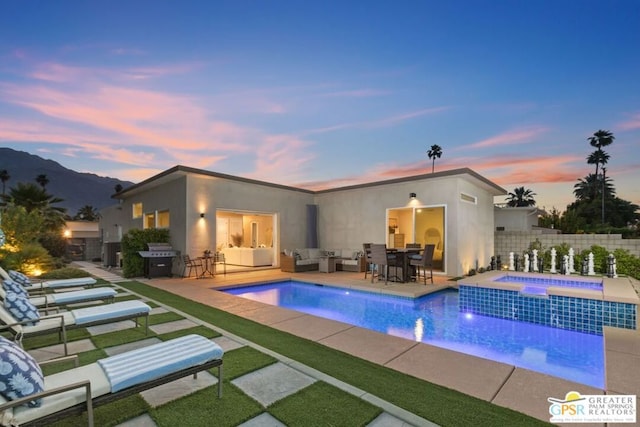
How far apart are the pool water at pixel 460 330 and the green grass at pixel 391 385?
1.98 meters

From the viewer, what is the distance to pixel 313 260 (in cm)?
1220

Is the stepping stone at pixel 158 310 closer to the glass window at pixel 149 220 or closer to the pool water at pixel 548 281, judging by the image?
the pool water at pixel 548 281

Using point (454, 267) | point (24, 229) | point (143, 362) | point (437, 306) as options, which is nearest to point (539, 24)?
point (454, 267)

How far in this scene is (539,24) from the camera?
870cm

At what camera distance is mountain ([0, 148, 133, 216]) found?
96.1 metres

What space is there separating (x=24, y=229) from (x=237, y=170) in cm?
926

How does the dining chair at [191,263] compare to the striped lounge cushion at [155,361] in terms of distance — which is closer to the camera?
the striped lounge cushion at [155,361]

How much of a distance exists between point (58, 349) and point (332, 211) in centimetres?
1110

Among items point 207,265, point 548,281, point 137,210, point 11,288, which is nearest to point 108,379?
point 11,288

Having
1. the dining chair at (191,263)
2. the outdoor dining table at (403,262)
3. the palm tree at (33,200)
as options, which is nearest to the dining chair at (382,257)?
the outdoor dining table at (403,262)

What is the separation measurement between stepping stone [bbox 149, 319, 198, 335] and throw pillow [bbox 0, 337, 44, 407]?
2.55m

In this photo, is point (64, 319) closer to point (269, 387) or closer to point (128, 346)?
point (128, 346)

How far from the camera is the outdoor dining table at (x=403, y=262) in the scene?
8969mm

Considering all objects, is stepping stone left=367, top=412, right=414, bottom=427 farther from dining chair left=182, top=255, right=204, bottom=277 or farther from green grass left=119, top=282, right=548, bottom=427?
dining chair left=182, top=255, right=204, bottom=277
